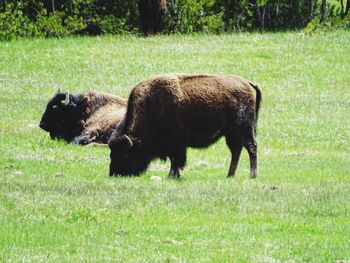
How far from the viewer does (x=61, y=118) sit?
20156mm

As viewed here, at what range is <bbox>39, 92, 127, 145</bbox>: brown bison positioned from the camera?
19953 millimetres

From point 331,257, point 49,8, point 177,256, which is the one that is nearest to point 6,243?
point 177,256

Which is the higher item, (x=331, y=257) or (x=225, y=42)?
(x=331, y=257)

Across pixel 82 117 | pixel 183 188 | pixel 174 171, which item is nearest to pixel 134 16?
pixel 82 117

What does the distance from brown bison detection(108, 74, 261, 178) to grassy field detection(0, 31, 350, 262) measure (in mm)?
391

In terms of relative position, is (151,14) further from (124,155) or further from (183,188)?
(183,188)

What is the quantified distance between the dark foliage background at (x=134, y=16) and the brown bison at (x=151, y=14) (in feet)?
5.04

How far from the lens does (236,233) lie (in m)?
11.0

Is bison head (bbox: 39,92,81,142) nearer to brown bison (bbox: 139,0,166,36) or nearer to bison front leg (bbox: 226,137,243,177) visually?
bison front leg (bbox: 226,137,243,177)

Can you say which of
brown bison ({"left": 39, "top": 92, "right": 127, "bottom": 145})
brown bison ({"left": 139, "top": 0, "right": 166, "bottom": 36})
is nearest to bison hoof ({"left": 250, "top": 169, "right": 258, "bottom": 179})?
brown bison ({"left": 39, "top": 92, "right": 127, "bottom": 145})

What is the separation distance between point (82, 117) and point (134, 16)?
64.9ft

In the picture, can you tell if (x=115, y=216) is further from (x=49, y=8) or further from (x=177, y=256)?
(x=49, y=8)

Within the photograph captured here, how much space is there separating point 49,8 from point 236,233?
29682 millimetres

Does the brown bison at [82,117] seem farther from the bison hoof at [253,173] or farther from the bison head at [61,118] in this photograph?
the bison hoof at [253,173]
